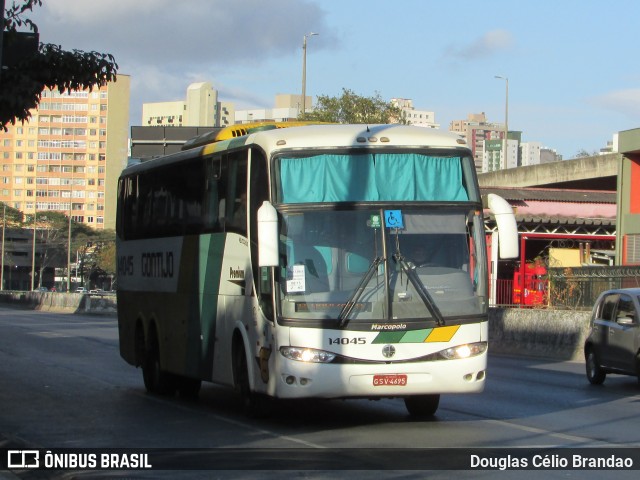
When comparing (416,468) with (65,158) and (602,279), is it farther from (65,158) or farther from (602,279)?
(65,158)

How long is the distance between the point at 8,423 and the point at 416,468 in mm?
5869

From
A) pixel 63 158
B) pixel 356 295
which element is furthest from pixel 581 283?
pixel 63 158

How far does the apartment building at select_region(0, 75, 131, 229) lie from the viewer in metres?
165

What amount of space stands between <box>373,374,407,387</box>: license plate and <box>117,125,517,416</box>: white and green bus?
11 mm

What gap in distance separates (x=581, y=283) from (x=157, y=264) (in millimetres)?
15829

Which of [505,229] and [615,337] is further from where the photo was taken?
[615,337]

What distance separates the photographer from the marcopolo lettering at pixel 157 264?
54.5 feet

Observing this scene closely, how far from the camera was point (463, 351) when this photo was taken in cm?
1227

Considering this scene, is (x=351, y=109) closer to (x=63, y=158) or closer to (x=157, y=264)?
(x=157, y=264)

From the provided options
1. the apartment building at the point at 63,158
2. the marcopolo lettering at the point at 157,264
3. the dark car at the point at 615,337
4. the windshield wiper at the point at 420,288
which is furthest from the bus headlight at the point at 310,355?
the apartment building at the point at 63,158

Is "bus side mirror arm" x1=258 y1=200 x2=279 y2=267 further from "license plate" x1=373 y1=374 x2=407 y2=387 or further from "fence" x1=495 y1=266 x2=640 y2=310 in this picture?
Result: "fence" x1=495 y1=266 x2=640 y2=310

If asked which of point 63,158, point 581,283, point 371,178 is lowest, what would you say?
point 581,283

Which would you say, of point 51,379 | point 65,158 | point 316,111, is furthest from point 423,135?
point 65,158

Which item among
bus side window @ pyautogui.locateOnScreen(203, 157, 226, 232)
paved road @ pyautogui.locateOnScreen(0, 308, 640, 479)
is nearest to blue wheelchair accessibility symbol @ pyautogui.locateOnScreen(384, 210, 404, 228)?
paved road @ pyautogui.locateOnScreen(0, 308, 640, 479)
